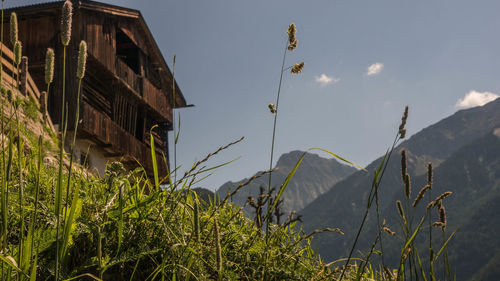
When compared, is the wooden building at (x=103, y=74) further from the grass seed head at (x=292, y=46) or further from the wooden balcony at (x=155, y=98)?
the grass seed head at (x=292, y=46)

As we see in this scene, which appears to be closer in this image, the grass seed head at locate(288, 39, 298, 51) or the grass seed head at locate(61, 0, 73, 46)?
the grass seed head at locate(61, 0, 73, 46)

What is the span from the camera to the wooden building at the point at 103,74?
16.7 metres

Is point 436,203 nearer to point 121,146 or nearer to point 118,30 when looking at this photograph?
point 121,146

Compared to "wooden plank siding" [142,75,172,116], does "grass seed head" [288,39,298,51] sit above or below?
below

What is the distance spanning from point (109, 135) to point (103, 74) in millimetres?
3090

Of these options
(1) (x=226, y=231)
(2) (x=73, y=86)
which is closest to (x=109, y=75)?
(2) (x=73, y=86)

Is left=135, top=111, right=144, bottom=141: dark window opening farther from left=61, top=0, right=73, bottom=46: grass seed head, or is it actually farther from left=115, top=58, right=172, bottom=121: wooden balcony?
left=61, top=0, right=73, bottom=46: grass seed head

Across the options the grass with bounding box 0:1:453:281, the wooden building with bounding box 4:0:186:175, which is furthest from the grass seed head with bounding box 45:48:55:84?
the wooden building with bounding box 4:0:186:175

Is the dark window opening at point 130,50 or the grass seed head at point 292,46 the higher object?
the dark window opening at point 130,50

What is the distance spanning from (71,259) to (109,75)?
713 inches

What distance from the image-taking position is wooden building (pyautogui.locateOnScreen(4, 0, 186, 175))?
54.7ft

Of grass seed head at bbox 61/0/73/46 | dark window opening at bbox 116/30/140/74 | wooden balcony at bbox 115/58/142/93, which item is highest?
dark window opening at bbox 116/30/140/74

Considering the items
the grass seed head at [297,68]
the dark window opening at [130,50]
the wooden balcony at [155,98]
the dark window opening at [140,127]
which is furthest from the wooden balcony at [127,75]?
the grass seed head at [297,68]

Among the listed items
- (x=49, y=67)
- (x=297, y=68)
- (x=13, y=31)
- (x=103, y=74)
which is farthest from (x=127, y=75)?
(x=49, y=67)
